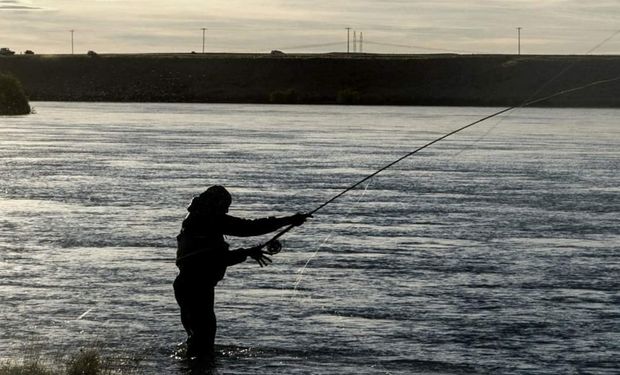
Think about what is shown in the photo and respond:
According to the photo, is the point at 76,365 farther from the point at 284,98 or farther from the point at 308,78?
the point at 308,78

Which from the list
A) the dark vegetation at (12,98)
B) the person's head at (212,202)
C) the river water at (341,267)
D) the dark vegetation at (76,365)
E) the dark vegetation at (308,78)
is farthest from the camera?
the dark vegetation at (308,78)

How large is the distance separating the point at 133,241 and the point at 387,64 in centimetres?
14470

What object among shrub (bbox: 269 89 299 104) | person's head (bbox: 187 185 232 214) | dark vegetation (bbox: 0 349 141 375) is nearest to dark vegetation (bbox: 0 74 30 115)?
shrub (bbox: 269 89 299 104)

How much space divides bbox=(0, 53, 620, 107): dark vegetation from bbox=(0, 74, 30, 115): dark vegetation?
56.7 metres

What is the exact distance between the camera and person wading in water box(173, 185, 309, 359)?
11695 millimetres

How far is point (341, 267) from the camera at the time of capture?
17.9 metres

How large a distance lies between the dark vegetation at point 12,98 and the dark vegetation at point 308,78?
56.7m

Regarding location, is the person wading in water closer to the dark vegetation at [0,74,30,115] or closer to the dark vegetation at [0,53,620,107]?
the dark vegetation at [0,74,30,115]

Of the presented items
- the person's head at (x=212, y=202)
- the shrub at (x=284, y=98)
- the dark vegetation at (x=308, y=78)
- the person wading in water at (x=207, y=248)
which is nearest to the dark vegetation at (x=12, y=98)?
the shrub at (x=284, y=98)

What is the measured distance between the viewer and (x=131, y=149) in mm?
44719

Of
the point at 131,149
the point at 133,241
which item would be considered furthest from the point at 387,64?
the point at 133,241

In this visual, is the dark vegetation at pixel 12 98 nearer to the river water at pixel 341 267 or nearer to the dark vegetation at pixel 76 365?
the river water at pixel 341 267

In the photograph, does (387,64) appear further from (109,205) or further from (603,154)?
(109,205)

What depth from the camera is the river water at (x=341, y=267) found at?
12.8 meters
